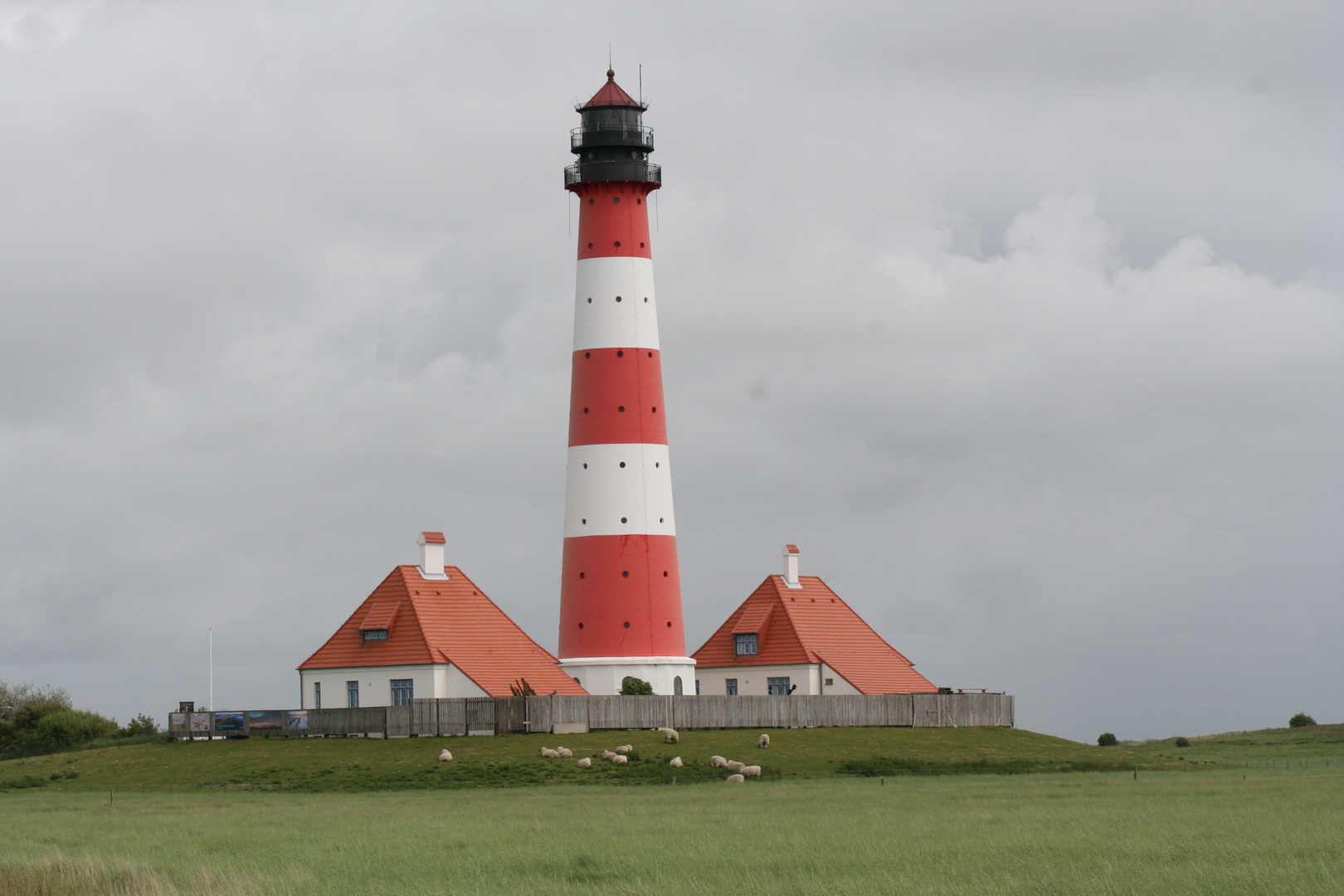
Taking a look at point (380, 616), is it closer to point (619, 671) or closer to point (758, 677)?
point (619, 671)

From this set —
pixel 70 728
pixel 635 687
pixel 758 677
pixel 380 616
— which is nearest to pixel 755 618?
pixel 758 677

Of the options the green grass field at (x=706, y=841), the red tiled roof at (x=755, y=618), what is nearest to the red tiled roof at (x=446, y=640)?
the red tiled roof at (x=755, y=618)

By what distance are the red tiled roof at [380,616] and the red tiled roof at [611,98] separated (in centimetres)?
1957

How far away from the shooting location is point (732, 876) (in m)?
25.9

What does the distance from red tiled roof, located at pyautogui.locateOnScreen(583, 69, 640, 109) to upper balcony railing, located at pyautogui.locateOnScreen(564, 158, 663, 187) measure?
2433mm

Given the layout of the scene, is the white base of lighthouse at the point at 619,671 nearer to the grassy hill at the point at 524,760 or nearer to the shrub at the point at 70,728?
the grassy hill at the point at 524,760

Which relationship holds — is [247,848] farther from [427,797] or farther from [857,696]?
[857,696]

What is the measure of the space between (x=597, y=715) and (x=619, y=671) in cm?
277

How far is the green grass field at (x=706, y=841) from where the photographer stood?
82.6 feet

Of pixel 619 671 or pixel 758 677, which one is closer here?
pixel 619 671

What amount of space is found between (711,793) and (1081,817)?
10.8 metres

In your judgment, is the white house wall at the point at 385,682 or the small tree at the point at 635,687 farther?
the white house wall at the point at 385,682

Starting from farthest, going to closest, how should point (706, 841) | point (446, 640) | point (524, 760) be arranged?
point (446, 640) → point (524, 760) → point (706, 841)

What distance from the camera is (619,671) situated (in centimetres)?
5856
